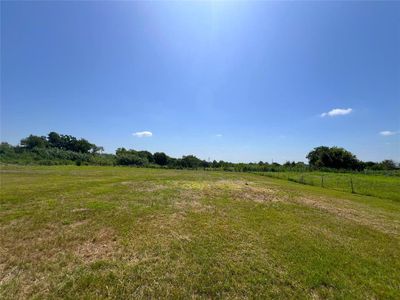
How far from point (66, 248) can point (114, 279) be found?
5.87 feet

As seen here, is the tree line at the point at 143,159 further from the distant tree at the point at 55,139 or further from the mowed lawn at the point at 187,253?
the mowed lawn at the point at 187,253

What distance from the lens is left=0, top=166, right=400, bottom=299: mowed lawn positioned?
362cm

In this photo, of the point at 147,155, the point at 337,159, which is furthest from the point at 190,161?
the point at 337,159

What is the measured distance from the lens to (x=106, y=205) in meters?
8.43

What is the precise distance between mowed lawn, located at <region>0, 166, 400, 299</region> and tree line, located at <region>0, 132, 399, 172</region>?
150 feet

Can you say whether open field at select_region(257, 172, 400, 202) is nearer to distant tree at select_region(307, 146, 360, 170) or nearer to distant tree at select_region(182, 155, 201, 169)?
distant tree at select_region(307, 146, 360, 170)

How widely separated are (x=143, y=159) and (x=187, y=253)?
76.0m

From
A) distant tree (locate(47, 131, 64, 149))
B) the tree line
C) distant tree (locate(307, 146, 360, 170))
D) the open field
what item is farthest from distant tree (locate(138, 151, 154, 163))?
the open field

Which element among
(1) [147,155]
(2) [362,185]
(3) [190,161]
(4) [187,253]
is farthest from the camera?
(1) [147,155]

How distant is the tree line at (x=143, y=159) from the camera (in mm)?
57903

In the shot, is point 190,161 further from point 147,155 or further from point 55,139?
point 55,139

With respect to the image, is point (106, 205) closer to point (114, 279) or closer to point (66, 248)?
point (66, 248)

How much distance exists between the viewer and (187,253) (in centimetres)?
477

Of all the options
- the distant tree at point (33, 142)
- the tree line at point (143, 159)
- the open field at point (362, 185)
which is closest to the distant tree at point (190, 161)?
the tree line at point (143, 159)
